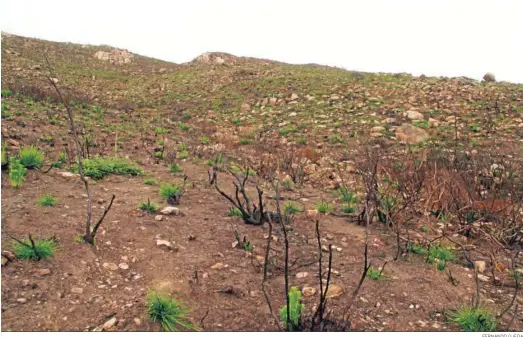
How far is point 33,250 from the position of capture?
115 inches

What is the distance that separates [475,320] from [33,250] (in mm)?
3373

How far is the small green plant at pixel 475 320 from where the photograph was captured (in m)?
2.49

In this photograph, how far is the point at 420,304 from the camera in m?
2.83

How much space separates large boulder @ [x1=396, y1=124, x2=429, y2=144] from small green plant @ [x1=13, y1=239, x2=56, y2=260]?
29.1 feet

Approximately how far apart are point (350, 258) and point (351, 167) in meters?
4.63

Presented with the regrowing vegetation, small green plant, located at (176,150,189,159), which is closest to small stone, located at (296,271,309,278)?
the regrowing vegetation

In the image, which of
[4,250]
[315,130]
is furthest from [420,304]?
[315,130]

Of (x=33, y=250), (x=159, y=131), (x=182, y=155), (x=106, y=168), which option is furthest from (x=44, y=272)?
(x=159, y=131)

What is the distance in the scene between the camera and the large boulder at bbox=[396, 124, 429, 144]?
977 centimetres

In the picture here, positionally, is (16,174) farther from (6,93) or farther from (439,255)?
(6,93)

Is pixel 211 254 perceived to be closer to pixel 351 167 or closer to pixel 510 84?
pixel 351 167

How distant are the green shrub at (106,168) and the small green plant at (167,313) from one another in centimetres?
348

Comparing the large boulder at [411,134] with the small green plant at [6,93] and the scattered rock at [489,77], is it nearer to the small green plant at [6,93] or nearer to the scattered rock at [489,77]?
the scattered rock at [489,77]

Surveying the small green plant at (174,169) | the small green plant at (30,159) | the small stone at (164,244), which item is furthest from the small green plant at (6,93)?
the small stone at (164,244)
